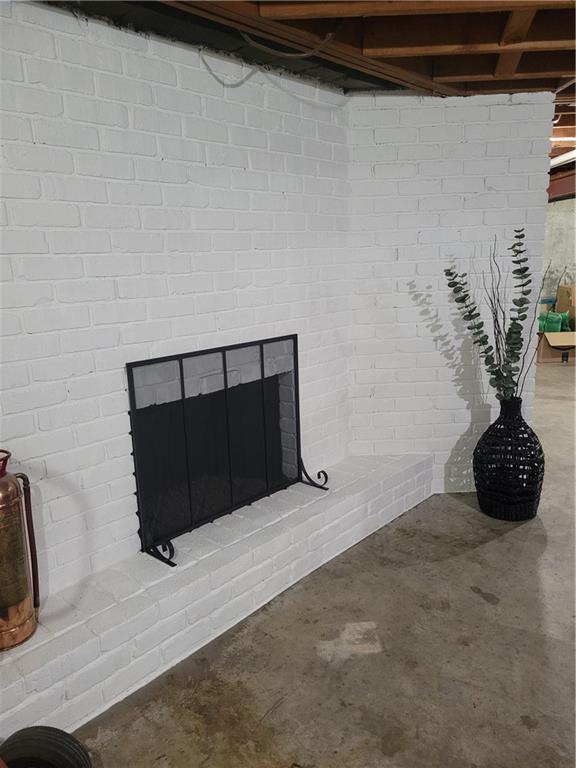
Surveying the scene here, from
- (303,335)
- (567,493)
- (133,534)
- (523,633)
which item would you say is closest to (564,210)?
(567,493)

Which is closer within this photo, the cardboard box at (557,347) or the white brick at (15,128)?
the white brick at (15,128)

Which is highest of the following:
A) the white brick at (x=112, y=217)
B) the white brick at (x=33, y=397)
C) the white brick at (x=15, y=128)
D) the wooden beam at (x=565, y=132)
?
the wooden beam at (x=565, y=132)

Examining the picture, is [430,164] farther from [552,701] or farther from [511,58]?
[552,701]

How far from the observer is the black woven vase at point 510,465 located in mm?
3189

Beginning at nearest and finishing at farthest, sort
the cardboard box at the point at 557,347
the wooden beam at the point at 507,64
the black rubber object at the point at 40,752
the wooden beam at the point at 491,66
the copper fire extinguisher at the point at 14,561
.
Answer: the black rubber object at the point at 40,752, the copper fire extinguisher at the point at 14,561, the wooden beam at the point at 507,64, the wooden beam at the point at 491,66, the cardboard box at the point at 557,347

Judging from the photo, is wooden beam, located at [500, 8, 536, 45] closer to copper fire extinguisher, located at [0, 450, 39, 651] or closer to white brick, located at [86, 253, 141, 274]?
white brick, located at [86, 253, 141, 274]

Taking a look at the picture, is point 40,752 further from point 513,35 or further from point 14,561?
point 513,35

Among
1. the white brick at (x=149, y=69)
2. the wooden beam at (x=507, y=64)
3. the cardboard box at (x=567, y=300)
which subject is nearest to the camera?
the white brick at (x=149, y=69)

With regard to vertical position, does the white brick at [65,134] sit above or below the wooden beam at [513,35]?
below

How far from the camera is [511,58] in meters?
2.68

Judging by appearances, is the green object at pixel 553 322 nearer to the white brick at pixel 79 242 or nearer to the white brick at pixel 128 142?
the white brick at pixel 128 142

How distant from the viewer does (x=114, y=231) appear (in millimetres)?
2184

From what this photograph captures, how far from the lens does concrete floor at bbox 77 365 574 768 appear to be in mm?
1840

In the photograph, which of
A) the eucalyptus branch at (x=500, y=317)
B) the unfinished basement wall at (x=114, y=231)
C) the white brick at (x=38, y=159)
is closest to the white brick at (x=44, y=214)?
the unfinished basement wall at (x=114, y=231)
